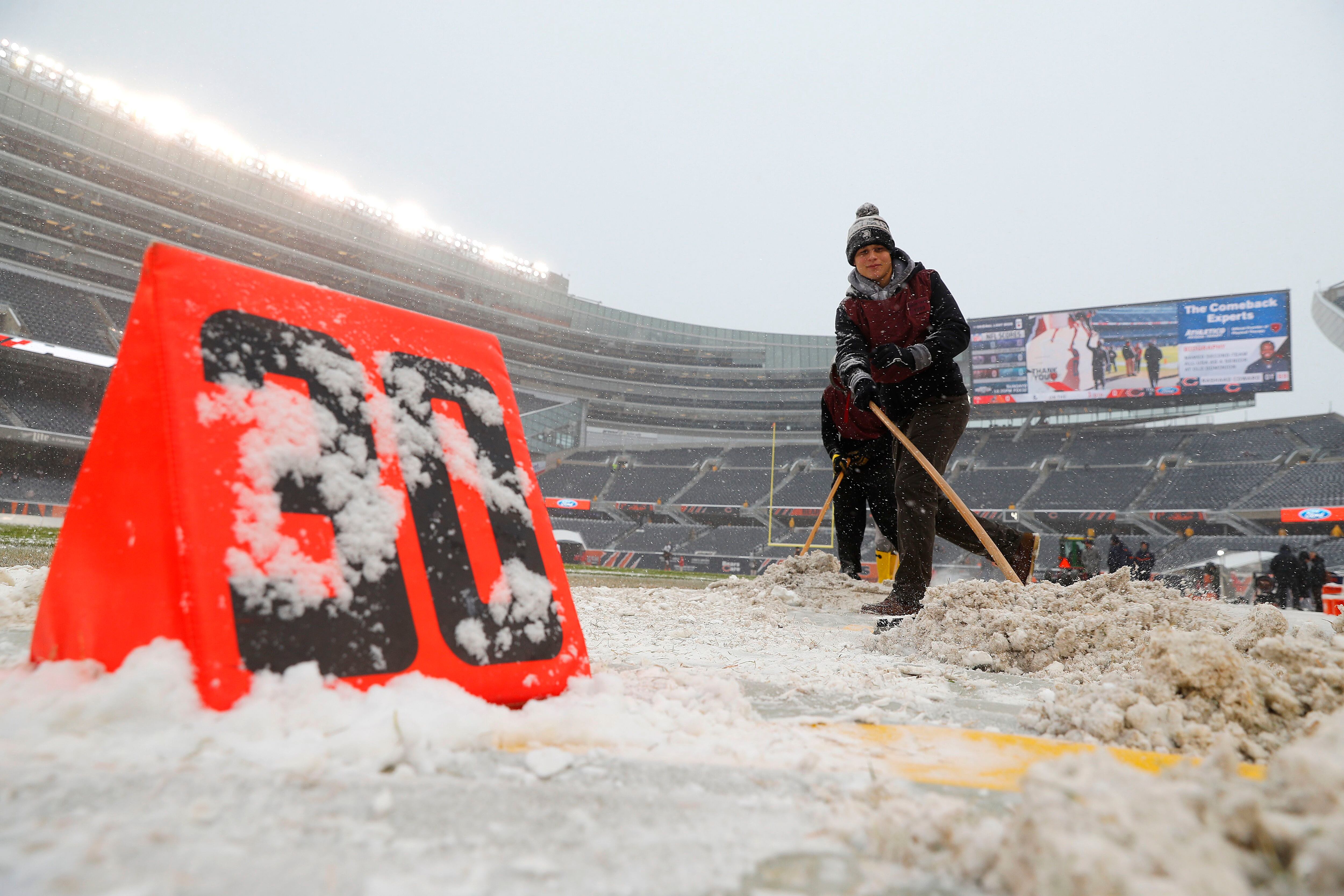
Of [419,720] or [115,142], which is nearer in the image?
[419,720]

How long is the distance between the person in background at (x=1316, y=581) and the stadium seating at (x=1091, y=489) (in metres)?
10.1

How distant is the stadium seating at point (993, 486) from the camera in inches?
776

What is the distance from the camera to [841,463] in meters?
3.81

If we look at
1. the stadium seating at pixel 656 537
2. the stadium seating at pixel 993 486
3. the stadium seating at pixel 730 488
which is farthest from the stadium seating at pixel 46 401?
the stadium seating at pixel 993 486

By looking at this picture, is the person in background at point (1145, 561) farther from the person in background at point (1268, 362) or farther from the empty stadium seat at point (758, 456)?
the empty stadium seat at point (758, 456)

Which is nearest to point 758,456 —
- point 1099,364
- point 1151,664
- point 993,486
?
point 993,486

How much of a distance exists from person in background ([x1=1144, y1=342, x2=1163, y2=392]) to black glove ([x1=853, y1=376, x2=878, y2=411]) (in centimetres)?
2057

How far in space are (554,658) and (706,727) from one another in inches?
11.9

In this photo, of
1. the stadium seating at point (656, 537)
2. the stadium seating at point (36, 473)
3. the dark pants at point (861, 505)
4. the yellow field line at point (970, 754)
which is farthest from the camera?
the stadium seating at point (656, 537)

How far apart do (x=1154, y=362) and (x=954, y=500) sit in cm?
2055

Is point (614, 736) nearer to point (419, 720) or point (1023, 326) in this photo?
point (419, 720)

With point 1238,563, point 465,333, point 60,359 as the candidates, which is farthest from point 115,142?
point 1238,563

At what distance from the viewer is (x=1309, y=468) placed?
1783cm

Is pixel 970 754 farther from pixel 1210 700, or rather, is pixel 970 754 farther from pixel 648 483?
pixel 648 483
